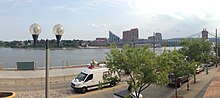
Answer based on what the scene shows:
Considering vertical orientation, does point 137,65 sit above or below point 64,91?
above

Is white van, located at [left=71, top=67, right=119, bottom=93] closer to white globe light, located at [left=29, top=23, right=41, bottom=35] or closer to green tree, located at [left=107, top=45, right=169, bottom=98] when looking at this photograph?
green tree, located at [left=107, top=45, right=169, bottom=98]

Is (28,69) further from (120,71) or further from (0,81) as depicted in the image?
(120,71)

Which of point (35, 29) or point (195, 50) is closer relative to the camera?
point (35, 29)

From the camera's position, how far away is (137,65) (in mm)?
16250

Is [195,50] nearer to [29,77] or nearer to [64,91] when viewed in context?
[64,91]

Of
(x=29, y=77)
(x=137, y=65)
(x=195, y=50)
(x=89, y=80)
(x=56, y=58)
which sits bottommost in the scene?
(x=29, y=77)

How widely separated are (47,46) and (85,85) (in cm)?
1624

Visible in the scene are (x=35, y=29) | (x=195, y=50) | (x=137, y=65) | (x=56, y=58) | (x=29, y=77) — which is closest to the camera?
(x=35, y=29)

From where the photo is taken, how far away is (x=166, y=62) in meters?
18.3

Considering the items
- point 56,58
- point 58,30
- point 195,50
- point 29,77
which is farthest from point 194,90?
point 56,58

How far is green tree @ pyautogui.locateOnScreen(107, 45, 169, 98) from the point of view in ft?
53.3

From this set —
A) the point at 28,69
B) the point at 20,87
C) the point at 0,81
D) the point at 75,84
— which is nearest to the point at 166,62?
the point at 75,84

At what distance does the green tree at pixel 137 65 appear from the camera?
16.2 metres

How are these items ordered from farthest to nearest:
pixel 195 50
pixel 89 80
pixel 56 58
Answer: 1. pixel 56 58
2. pixel 195 50
3. pixel 89 80
